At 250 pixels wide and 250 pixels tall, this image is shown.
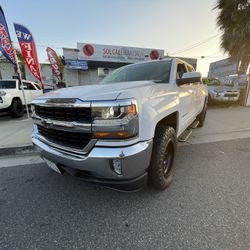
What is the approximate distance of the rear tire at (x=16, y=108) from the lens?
279 inches

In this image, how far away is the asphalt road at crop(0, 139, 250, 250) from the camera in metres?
1.55

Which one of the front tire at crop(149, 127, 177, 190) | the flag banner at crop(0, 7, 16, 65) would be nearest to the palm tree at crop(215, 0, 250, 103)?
the front tire at crop(149, 127, 177, 190)

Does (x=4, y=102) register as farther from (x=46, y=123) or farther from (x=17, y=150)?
(x=46, y=123)

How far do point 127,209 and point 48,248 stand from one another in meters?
0.86

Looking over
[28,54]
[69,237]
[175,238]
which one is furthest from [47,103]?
[28,54]

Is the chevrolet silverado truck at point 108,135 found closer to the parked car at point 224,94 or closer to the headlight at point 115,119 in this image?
the headlight at point 115,119

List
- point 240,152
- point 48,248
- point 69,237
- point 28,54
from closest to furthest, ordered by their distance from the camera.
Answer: point 48,248
point 69,237
point 240,152
point 28,54

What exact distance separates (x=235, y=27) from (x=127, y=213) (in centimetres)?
1235

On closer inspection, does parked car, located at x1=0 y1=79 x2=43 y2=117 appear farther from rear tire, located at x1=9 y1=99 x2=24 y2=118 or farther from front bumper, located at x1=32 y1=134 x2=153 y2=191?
front bumper, located at x1=32 y1=134 x2=153 y2=191

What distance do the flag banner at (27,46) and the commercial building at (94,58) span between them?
30.0 feet

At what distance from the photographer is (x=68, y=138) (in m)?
1.82

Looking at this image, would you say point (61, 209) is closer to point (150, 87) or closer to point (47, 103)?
point (47, 103)

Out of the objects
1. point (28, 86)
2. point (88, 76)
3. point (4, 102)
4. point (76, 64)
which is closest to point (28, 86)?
point (28, 86)

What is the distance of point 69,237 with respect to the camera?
160 centimetres
